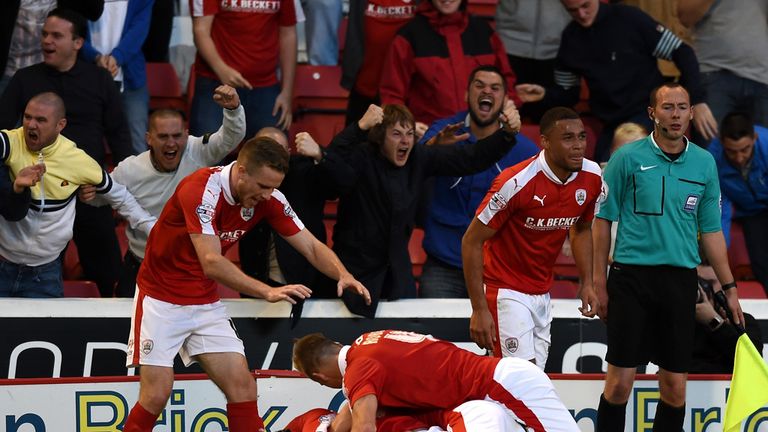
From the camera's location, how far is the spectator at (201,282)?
6398 mm

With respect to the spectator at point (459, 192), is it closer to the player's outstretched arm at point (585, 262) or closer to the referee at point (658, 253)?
the player's outstretched arm at point (585, 262)

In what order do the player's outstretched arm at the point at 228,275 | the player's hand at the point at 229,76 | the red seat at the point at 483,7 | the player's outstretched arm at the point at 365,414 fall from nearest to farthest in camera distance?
the player's outstretched arm at the point at 365,414, the player's outstretched arm at the point at 228,275, the player's hand at the point at 229,76, the red seat at the point at 483,7

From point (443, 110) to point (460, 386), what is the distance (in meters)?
3.24

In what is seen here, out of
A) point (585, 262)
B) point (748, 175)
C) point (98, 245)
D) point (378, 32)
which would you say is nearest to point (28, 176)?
point (98, 245)

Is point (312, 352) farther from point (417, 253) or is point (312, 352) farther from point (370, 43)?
point (370, 43)

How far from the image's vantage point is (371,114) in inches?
290

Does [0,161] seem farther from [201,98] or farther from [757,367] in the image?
[757,367]

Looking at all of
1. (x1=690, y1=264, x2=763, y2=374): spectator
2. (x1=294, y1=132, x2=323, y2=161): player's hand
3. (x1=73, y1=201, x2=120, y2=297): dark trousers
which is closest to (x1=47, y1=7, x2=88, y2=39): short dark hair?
(x1=73, y1=201, x2=120, y2=297): dark trousers

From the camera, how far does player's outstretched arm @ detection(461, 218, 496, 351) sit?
6.76 m

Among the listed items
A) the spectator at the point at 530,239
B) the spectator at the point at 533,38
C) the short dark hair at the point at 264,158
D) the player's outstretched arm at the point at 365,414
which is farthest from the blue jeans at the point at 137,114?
the player's outstretched arm at the point at 365,414

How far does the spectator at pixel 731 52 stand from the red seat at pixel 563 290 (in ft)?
5.80

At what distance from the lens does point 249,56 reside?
29.2 ft

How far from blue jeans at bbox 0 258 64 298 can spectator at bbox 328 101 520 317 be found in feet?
5.48

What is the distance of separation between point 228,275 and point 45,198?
5.47ft
